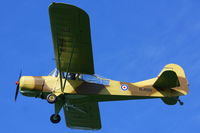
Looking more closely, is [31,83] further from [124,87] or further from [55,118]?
[124,87]

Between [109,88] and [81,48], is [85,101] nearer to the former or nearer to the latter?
[109,88]

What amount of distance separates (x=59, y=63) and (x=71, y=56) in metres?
0.53

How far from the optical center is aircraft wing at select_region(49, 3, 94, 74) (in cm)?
1435

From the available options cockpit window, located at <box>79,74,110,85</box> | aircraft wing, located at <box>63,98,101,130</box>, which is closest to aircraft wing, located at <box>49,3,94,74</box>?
cockpit window, located at <box>79,74,110,85</box>

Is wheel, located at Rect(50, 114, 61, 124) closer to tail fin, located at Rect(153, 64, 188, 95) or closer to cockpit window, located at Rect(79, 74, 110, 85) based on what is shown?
cockpit window, located at Rect(79, 74, 110, 85)

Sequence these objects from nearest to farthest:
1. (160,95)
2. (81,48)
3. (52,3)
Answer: (52,3) → (81,48) → (160,95)

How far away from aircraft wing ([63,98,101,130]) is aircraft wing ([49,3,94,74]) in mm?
2216

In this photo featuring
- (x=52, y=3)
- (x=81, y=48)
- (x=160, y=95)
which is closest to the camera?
(x=52, y=3)

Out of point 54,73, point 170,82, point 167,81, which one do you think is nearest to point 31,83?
point 54,73

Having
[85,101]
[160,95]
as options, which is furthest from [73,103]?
[160,95]

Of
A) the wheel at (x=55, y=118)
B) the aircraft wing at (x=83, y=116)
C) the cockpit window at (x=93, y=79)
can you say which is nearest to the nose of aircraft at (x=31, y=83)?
the wheel at (x=55, y=118)

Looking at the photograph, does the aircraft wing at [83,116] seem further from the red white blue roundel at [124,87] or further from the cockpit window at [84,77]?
the red white blue roundel at [124,87]

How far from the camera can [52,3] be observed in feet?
46.1

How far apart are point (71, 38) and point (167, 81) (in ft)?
14.1
